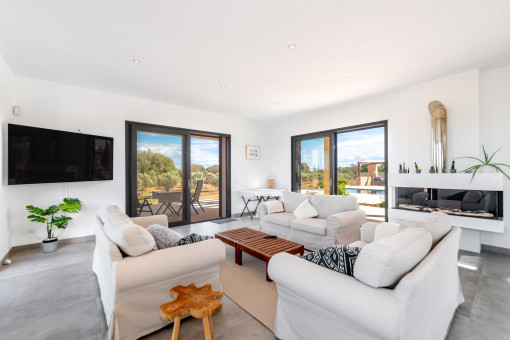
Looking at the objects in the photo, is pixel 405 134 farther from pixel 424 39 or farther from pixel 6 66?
pixel 6 66

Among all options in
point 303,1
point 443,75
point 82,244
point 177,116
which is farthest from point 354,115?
point 82,244

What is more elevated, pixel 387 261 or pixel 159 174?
pixel 159 174

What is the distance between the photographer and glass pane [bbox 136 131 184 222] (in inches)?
194

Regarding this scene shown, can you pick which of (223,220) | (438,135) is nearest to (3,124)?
(223,220)

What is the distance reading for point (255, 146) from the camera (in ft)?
22.8

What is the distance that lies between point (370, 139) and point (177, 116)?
4432 mm

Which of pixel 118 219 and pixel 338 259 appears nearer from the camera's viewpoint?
pixel 338 259

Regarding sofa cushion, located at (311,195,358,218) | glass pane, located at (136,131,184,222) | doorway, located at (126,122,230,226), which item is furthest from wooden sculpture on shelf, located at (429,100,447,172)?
glass pane, located at (136,131,184,222)

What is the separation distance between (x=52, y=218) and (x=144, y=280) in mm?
3114

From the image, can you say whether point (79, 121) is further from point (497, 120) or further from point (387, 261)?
point (497, 120)

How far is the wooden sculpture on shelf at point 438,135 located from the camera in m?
3.71

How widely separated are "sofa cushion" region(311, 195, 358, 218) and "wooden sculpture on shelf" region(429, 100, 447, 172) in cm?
143

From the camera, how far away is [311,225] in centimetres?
358

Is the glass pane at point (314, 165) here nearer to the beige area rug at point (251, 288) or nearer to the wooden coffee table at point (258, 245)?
the wooden coffee table at point (258, 245)
